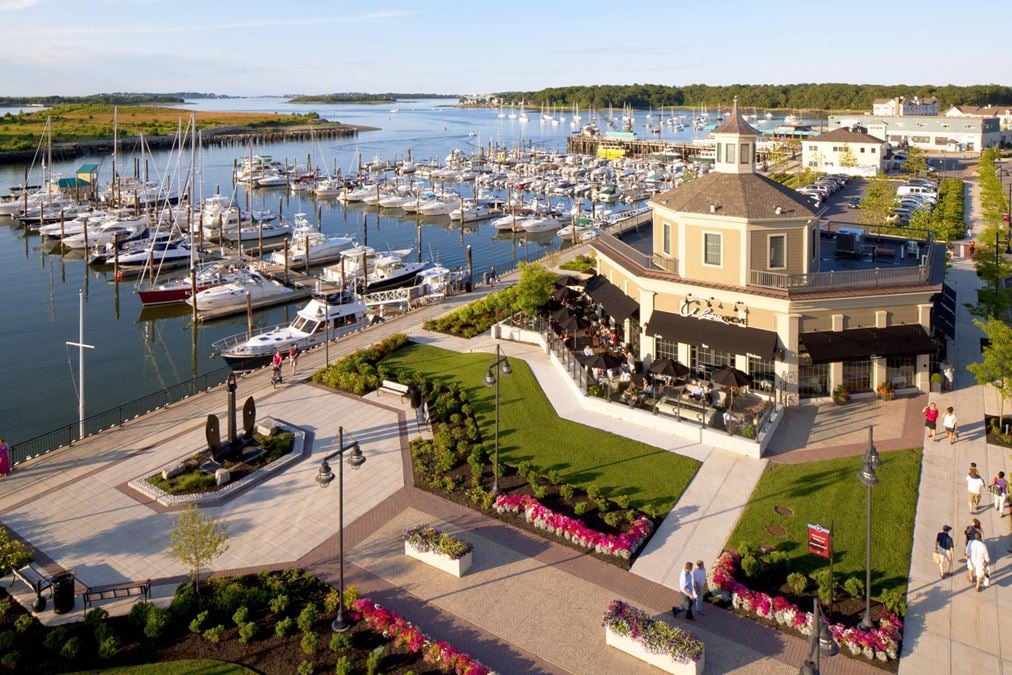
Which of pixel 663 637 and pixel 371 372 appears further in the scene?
pixel 371 372

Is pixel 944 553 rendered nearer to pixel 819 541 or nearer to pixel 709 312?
pixel 819 541

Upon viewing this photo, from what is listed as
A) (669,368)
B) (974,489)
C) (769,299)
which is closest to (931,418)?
(974,489)

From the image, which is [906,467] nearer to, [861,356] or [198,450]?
[861,356]

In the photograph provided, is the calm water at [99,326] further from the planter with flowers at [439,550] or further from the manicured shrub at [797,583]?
the manicured shrub at [797,583]

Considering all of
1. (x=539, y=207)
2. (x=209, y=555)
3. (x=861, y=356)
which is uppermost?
(x=539, y=207)

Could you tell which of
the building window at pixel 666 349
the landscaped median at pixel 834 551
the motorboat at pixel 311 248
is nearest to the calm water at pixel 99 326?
the motorboat at pixel 311 248

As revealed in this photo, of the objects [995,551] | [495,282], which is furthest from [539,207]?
[995,551]

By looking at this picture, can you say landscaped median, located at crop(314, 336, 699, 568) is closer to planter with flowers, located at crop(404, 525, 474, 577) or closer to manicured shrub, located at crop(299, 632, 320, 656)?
planter with flowers, located at crop(404, 525, 474, 577)

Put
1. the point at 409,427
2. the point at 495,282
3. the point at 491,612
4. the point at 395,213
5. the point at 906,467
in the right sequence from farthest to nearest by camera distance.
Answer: the point at 395,213
the point at 495,282
the point at 409,427
the point at 906,467
the point at 491,612
